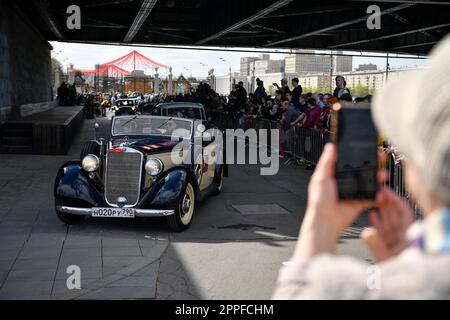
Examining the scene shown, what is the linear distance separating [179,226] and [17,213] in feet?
9.28

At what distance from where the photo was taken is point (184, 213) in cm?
793

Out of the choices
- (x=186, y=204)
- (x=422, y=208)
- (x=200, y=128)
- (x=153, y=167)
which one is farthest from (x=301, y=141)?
(x=422, y=208)

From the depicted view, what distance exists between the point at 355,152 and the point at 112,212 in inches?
255

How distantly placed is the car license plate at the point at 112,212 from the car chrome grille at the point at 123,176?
0.67 ft

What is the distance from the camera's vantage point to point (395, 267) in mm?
1112

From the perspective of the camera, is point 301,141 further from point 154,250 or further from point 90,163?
point 154,250

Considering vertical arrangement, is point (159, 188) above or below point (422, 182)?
below

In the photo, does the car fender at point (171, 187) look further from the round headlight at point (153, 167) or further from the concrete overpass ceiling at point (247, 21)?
the concrete overpass ceiling at point (247, 21)

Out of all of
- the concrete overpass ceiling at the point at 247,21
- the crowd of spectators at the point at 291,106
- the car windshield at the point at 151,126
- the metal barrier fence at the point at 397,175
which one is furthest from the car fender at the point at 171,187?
the concrete overpass ceiling at the point at 247,21

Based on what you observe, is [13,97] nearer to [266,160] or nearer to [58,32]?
[58,32]

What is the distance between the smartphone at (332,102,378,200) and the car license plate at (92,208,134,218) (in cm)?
637

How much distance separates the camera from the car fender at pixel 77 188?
25.4 ft

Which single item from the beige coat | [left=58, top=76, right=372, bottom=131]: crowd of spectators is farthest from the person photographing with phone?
[left=58, top=76, right=372, bottom=131]: crowd of spectators

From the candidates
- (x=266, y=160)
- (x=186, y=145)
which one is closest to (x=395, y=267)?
(x=186, y=145)
